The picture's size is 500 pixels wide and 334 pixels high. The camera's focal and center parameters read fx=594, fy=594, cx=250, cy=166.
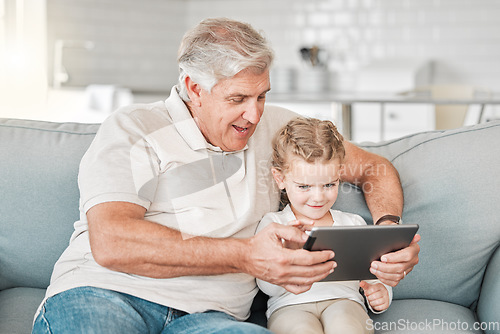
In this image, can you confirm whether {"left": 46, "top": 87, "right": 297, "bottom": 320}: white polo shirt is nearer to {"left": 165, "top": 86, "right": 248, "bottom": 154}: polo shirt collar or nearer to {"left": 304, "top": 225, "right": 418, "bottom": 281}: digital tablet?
{"left": 165, "top": 86, "right": 248, "bottom": 154}: polo shirt collar

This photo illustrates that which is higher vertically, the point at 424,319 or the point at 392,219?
the point at 392,219

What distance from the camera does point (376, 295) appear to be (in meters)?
1.63

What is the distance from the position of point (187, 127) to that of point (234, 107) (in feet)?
0.50

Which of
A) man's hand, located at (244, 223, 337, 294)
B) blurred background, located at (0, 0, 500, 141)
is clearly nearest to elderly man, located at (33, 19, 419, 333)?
man's hand, located at (244, 223, 337, 294)

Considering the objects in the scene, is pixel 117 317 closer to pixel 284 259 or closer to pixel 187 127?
pixel 284 259

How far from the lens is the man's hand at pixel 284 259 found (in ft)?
4.66

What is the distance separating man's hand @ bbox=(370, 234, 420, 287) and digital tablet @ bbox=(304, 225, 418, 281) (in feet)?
0.05

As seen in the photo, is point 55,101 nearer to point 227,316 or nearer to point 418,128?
point 418,128

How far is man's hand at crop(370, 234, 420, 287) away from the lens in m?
1.50

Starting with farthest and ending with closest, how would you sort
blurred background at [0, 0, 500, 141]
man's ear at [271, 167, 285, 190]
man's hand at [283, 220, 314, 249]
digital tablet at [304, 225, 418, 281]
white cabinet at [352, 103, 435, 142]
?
blurred background at [0, 0, 500, 141] → white cabinet at [352, 103, 435, 142] → man's ear at [271, 167, 285, 190] → man's hand at [283, 220, 314, 249] → digital tablet at [304, 225, 418, 281]

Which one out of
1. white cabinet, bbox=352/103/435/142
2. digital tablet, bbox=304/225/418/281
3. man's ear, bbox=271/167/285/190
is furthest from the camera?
white cabinet, bbox=352/103/435/142

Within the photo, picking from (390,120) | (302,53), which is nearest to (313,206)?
(390,120)

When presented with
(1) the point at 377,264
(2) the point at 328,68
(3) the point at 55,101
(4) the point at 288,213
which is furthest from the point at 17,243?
(2) the point at 328,68

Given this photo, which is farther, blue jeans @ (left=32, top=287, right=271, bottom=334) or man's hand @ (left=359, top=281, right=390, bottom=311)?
man's hand @ (left=359, top=281, right=390, bottom=311)
